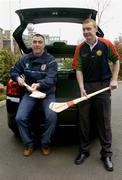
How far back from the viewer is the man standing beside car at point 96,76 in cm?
397

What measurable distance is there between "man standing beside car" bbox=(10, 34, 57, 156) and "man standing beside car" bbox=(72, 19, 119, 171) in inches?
19.1

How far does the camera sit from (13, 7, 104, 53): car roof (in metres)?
4.75

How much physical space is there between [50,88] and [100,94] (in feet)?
2.72

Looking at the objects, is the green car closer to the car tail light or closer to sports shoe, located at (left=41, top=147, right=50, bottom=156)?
the car tail light

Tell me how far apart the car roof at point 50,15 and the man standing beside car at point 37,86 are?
1.54 ft

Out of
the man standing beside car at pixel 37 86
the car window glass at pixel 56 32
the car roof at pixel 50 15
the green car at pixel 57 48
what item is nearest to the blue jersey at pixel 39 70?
the man standing beside car at pixel 37 86

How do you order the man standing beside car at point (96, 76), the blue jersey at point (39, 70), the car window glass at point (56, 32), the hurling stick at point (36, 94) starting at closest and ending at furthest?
the man standing beside car at point (96, 76), the hurling stick at point (36, 94), the blue jersey at point (39, 70), the car window glass at point (56, 32)

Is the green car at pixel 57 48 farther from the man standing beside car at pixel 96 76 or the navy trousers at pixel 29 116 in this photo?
Answer: the man standing beside car at pixel 96 76

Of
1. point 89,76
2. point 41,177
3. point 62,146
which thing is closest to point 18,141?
point 62,146

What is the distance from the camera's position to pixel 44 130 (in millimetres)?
4590

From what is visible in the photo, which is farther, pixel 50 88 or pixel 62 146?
pixel 62 146

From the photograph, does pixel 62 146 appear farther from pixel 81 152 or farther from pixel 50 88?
pixel 50 88

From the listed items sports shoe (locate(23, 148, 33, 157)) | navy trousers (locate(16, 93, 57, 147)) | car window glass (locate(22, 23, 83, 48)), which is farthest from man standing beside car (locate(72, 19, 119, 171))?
car window glass (locate(22, 23, 83, 48))

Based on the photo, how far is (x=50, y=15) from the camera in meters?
5.02
